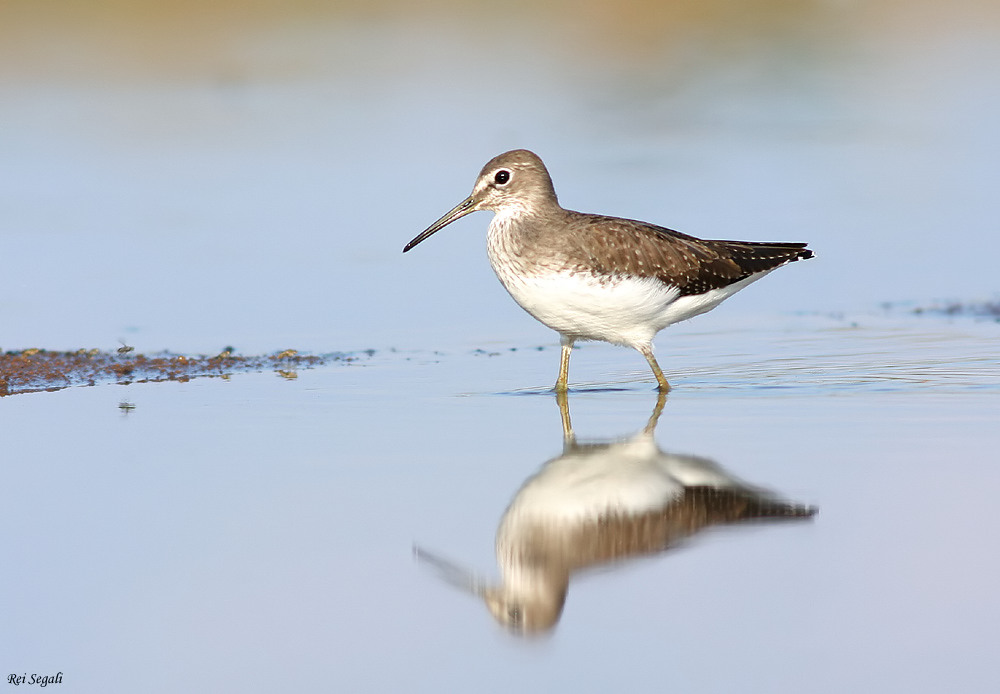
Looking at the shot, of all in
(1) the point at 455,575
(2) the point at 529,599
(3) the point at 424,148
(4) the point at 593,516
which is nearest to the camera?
(2) the point at 529,599

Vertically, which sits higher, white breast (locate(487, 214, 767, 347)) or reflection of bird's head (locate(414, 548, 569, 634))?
white breast (locate(487, 214, 767, 347))

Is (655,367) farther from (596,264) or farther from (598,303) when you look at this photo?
(596,264)

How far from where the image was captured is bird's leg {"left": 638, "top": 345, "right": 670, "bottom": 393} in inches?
399

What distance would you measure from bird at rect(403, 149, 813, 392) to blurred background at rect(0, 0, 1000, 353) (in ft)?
4.84

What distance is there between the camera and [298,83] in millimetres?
22625

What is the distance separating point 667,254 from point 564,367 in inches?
48.0

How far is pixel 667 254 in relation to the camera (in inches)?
423

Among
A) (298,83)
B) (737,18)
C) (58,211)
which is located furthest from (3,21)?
(737,18)

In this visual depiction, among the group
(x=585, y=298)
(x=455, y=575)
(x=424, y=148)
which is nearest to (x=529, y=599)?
(x=455, y=575)

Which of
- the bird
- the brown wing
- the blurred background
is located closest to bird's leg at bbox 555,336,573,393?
the bird

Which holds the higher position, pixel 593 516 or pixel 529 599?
pixel 593 516

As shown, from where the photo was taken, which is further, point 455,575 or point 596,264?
point 596,264

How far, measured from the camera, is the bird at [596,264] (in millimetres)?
10156

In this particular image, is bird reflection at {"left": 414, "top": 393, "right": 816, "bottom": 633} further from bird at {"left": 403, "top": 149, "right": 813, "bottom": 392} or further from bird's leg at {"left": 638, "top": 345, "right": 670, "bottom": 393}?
bird at {"left": 403, "top": 149, "right": 813, "bottom": 392}
